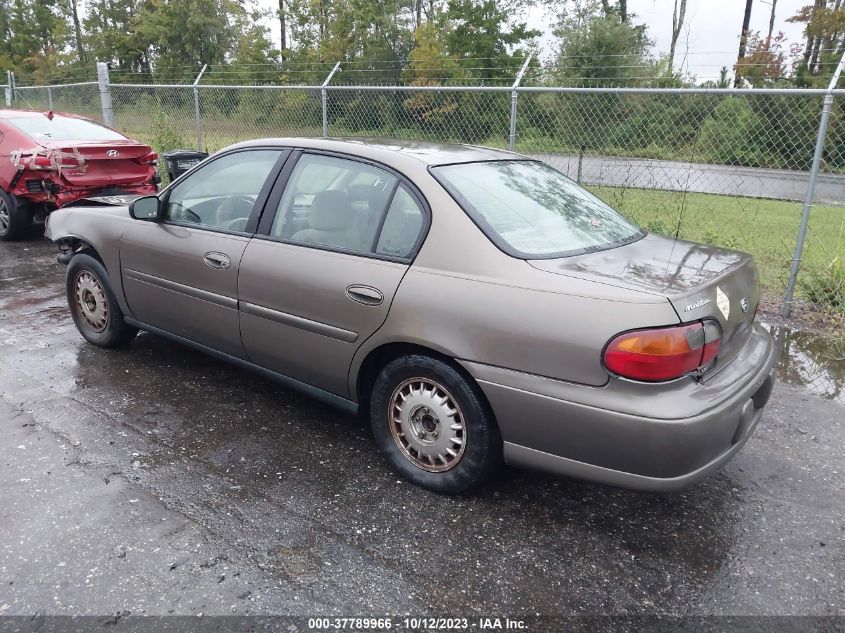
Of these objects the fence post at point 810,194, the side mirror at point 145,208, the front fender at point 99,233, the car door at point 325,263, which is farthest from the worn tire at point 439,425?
the fence post at point 810,194

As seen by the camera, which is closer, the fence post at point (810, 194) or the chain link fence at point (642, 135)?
the fence post at point (810, 194)

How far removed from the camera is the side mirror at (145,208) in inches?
163

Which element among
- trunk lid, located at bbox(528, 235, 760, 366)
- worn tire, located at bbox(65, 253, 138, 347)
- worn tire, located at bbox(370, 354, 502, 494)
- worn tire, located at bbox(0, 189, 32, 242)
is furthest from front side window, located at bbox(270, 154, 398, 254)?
worn tire, located at bbox(0, 189, 32, 242)

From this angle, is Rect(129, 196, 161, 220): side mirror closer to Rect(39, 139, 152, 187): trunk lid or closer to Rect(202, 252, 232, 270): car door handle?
Rect(202, 252, 232, 270): car door handle

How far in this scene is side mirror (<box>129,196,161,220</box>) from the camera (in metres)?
4.14

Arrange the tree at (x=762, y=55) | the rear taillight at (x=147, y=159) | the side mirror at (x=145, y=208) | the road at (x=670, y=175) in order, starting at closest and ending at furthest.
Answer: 1. the side mirror at (x=145, y=208)
2. the road at (x=670, y=175)
3. the rear taillight at (x=147, y=159)
4. the tree at (x=762, y=55)

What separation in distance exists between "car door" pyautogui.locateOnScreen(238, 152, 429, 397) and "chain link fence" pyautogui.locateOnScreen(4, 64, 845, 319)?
3.36m

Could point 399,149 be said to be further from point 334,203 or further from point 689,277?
point 689,277

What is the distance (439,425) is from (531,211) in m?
1.16

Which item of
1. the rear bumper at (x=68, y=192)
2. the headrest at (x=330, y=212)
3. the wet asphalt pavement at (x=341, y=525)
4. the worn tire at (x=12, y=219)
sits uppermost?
the headrest at (x=330, y=212)

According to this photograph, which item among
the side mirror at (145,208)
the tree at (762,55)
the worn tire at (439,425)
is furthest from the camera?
the tree at (762,55)

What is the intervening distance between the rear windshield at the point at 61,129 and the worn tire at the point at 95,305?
460cm

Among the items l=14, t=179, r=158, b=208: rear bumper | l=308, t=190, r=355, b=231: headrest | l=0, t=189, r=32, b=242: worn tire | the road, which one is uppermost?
l=308, t=190, r=355, b=231: headrest

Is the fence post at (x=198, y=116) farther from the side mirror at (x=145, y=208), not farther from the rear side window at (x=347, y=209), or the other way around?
the rear side window at (x=347, y=209)
